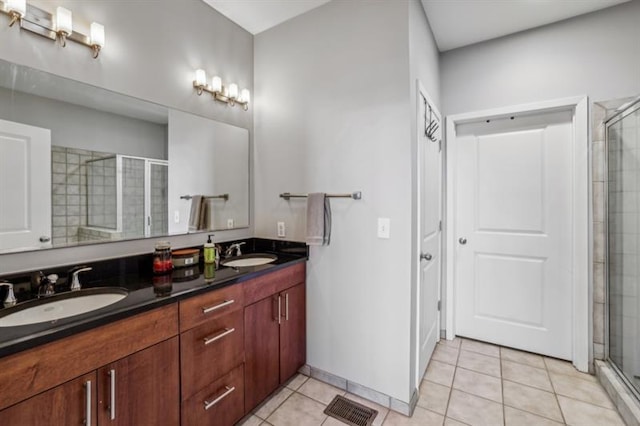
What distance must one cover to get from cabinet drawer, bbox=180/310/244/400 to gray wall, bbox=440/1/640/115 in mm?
2583

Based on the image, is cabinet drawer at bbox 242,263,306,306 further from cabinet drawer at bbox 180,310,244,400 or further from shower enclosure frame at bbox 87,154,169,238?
shower enclosure frame at bbox 87,154,169,238

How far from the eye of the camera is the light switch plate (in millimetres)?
1812

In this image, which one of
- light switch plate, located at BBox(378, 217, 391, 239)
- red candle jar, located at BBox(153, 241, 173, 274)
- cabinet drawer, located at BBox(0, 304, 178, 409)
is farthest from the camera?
light switch plate, located at BBox(378, 217, 391, 239)

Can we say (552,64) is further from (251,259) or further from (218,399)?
(218,399)

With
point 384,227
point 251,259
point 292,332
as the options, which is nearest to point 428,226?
point 384,227

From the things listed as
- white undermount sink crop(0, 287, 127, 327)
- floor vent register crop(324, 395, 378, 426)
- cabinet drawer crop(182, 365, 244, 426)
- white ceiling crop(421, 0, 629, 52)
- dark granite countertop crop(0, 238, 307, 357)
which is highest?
white ceiling crop(421, 0, 629, 52)

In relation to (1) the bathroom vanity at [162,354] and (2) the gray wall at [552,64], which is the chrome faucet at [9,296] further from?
(2) the gray wall at [552,64]

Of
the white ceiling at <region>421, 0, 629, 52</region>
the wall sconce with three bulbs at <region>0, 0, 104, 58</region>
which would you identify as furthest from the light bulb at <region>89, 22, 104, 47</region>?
the white ceiling at <region>421, 0, 629, 52</region>

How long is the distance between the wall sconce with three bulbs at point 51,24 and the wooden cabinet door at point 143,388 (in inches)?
59.4

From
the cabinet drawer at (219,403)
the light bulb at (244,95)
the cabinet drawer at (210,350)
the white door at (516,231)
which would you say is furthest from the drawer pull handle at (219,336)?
the white door at (516,231)

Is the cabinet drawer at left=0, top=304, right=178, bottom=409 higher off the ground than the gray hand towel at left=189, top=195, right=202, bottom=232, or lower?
lower

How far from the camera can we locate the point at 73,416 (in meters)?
0.95

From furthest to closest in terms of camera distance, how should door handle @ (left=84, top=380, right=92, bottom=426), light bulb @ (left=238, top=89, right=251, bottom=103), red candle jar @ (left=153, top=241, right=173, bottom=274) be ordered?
light bulb @ (left=238, top=89, right=251, bottom=103) < red candle jar @ (left=153, top=241, right=173, bottom=274) < door handle @ (left=84, top=380, right=92, bottom=426)

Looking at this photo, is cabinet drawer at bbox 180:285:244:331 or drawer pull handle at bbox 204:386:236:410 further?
drawer pull handle at bbox 204:386:236:410
